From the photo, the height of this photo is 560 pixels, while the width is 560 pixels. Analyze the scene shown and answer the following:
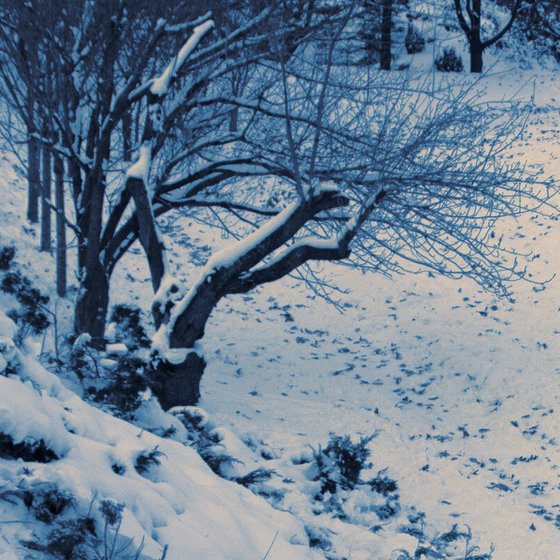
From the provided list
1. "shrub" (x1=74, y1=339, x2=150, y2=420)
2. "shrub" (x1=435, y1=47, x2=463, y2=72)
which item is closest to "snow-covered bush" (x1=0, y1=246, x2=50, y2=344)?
"shrub" (x1=74, y1=339, x2=150, y2=420)

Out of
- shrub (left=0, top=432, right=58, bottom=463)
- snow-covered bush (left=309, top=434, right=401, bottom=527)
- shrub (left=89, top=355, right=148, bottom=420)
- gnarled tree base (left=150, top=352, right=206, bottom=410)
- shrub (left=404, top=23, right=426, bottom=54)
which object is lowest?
shrub (left=0, top=432, right=58, bottom=463)

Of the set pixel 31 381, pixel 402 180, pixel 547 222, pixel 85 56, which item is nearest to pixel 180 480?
pixel 31 381

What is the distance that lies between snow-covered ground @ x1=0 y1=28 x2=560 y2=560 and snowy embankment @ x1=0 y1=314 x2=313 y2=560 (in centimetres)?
1

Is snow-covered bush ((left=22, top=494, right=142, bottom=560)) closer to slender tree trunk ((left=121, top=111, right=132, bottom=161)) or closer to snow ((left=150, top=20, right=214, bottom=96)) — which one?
snow ((left=150, top=20, right=214, bottom=96))

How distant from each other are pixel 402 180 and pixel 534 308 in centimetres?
498

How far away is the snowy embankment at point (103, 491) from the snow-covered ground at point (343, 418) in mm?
11

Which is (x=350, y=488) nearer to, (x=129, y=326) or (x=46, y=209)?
(x=129, y=326)

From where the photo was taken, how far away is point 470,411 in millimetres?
8164

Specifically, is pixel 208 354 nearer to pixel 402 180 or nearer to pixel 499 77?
pixel 402 180

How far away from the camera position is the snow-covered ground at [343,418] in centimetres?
296

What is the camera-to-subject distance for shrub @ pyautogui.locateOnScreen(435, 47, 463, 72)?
24.0m

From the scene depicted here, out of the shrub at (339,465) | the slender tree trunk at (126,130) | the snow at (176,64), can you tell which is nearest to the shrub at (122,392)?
the shrub at (339,465)

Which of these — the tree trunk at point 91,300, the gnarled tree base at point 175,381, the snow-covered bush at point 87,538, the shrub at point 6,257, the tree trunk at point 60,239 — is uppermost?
the tree trunk at point 60,239

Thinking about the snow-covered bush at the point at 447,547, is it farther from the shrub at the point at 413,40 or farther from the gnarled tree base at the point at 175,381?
the shrub at the point at 413,40
